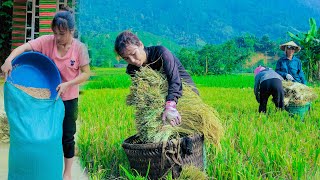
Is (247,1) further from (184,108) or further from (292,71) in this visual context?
(184,108)

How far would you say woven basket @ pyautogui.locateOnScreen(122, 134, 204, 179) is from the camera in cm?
332

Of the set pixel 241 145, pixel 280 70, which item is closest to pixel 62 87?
pixel 241 145

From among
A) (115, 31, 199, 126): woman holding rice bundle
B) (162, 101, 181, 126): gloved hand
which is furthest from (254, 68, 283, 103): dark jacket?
(162, 101, 181, 126): gloved hand

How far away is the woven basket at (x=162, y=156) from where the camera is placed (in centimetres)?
332

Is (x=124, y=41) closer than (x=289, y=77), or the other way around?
(x=124, y=41)

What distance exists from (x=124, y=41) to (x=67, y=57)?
425 mm

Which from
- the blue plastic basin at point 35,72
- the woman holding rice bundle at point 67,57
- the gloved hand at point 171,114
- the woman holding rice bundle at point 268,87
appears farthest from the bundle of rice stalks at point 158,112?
the woman holding rice bundle at point 268,87

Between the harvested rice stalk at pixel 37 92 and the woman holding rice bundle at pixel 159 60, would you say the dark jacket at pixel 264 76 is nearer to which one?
the woman holding rice bundle at pixel 159 60

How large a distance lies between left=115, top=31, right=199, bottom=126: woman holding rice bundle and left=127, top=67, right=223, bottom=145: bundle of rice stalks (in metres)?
0.06

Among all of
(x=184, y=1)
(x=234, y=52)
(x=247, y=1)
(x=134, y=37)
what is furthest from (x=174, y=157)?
(x=247, y=1)

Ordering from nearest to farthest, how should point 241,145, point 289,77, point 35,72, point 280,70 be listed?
point 35,72, point 241,145, point 289,77, point 280,70

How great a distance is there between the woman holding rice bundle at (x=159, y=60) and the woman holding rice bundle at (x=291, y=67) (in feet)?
10.6

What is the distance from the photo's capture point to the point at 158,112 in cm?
348

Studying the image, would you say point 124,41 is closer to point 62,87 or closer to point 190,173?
point 62,87
